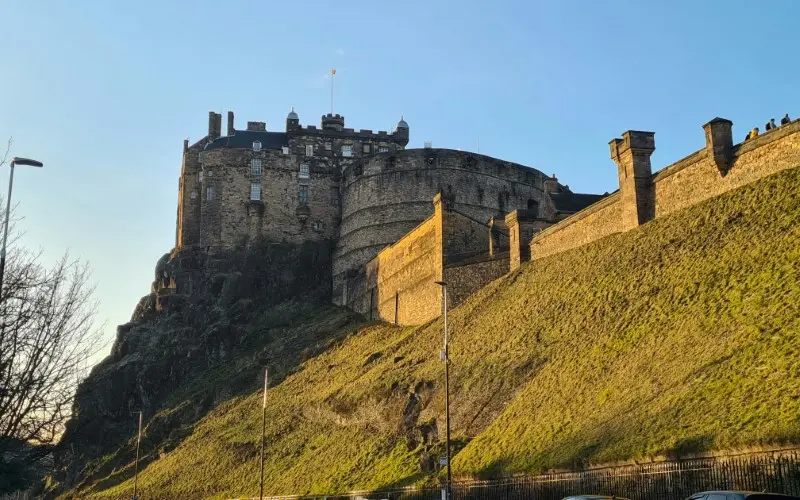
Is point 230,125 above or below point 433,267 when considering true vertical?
above

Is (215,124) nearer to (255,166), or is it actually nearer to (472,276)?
(255,166)

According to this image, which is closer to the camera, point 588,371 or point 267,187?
point 588,371

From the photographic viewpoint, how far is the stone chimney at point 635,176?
37031 mm

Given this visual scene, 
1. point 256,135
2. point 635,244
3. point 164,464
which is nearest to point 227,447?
point 164,464

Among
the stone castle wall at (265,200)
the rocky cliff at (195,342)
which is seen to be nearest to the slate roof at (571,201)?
the rocky cliff at (195,342)

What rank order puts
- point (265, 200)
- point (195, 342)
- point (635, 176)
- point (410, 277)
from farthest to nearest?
1. point (265, 200)
2. point (195, 342)
3. point (410, 277)
4. point (635, 176)

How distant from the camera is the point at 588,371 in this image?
30.6m

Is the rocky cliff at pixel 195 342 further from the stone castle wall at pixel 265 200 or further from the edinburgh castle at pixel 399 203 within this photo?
the edinburgh castle at pixel 399 203

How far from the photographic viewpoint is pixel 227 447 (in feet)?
165

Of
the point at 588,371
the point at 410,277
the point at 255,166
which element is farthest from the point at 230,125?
the point at 588,371

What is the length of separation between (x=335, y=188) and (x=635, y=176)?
4841cm

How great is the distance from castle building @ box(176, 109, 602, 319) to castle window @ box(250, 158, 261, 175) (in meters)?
0.09

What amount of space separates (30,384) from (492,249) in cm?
3446

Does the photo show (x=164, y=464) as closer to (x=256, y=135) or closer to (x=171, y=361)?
(x=171, y=361)
